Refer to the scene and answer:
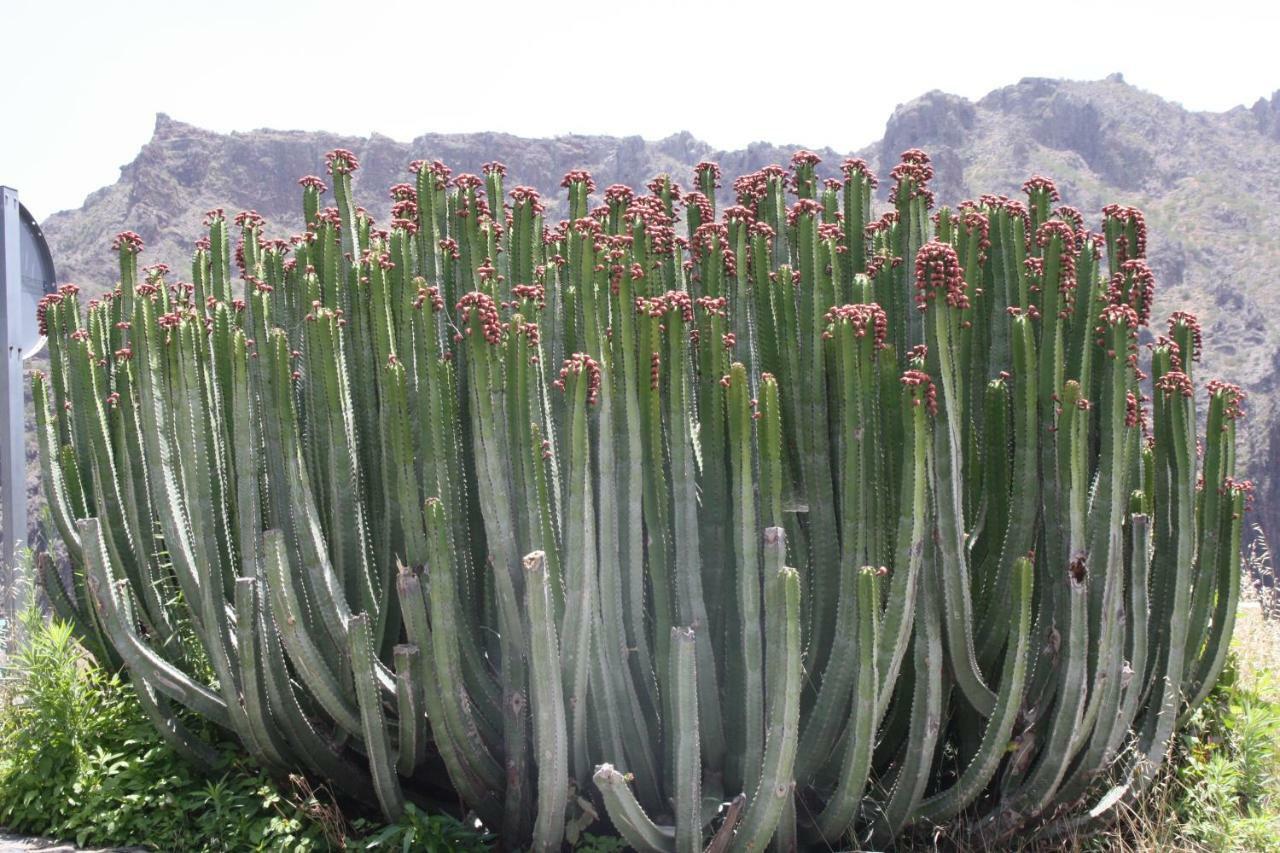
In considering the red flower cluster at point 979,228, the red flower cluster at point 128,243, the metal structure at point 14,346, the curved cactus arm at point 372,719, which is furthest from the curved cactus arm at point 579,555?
the metal structure at point 14,346

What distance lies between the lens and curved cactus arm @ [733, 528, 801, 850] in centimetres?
331

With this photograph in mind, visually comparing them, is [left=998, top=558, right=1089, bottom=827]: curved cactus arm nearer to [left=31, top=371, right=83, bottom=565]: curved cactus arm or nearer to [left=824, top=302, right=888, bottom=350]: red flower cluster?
[left=824, top=302, right=888, bottom=350]: red flower cluster

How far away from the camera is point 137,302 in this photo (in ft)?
14.6

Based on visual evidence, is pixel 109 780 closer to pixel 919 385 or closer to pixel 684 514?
pixel 684 514

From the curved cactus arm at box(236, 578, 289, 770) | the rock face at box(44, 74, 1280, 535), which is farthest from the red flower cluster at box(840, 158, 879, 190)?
the rock face at box(44, 74, 1280, 535)

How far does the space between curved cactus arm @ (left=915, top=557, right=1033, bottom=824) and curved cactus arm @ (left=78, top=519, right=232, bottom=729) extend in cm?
256

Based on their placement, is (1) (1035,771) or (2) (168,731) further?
(2) (168,731)

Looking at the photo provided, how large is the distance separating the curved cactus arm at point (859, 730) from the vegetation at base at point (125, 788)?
1.15 metres

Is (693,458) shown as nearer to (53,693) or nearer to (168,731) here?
(168,731)

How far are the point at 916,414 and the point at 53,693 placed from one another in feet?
11.7

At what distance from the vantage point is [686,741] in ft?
11.2

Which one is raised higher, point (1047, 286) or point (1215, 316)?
point (1047, 286)

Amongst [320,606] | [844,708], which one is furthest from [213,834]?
[844,708]

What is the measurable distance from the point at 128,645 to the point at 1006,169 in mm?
69798
